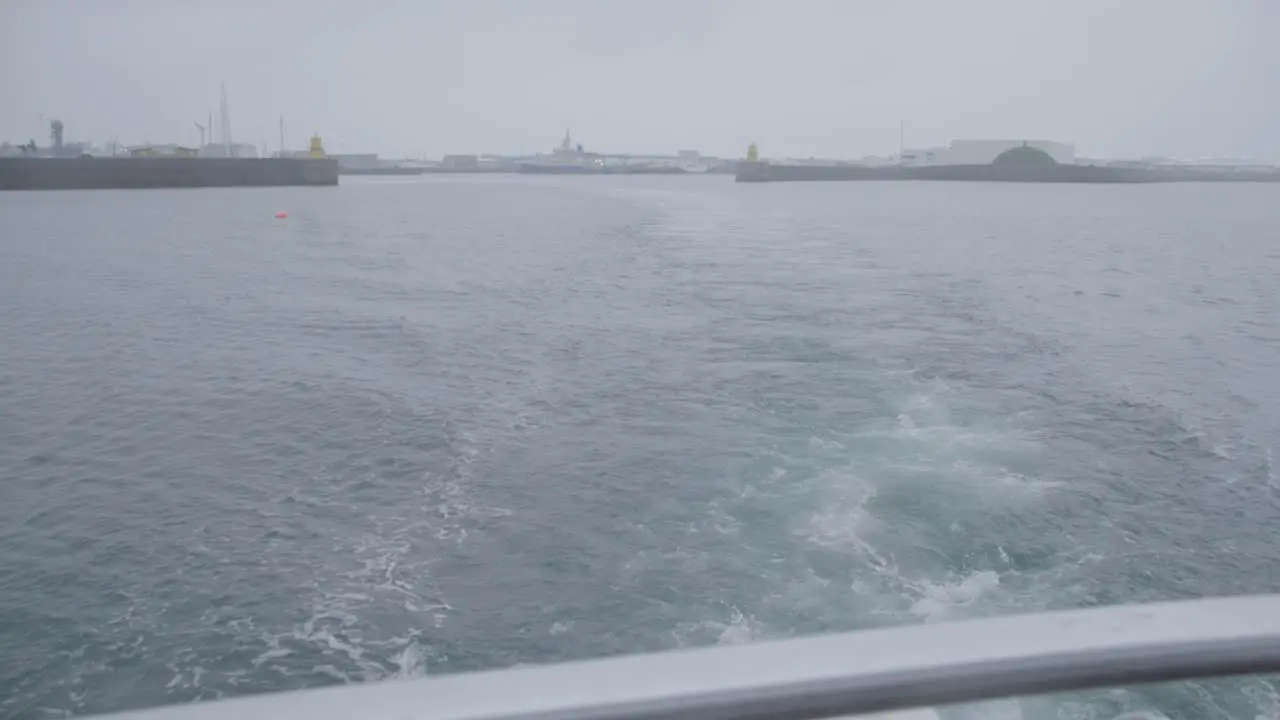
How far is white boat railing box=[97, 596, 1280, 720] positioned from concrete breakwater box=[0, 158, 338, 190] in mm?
27226

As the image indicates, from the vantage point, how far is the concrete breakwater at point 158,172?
2478 cm

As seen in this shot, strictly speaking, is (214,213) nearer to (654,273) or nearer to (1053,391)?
(654,273)

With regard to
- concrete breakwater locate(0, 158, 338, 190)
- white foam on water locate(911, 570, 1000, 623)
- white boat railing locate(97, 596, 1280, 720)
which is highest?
concrete breakwater locate(0, 158, 338, 190)

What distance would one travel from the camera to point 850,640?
463 millimetres

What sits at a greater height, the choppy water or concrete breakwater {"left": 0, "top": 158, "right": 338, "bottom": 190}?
concrete breakwater {"left": 0, "top": 158, "right": 338, "bottom": 190}

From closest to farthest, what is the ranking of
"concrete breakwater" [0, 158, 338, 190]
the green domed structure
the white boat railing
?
the white boat railing
"concrete breakwater" [0, 158, 338, 190]
the green domed structure

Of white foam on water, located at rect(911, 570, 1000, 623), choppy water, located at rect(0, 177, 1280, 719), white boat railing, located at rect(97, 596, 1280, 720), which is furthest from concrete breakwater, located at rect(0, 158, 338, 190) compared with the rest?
white boat railing, located at rect(97, 596, 1280, 720)

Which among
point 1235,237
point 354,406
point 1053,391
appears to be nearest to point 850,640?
point 354,406

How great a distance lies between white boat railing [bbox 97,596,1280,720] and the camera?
418 millimetres

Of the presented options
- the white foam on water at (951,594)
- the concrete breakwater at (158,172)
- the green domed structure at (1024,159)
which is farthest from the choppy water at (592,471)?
the green domed structure at (1024,159)

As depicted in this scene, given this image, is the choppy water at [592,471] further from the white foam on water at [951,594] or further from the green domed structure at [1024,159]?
the green domed structure at [1024,159]

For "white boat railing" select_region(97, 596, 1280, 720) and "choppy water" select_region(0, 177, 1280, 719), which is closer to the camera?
"white boat railing" select_region(97, 596, 1280, 720)

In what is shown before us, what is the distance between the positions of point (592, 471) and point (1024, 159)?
147 ft

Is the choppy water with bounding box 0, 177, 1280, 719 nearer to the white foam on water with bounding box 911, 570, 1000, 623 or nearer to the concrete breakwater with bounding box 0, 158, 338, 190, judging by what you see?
the white foam on water with bounding box 911, 570, 1000, 623
